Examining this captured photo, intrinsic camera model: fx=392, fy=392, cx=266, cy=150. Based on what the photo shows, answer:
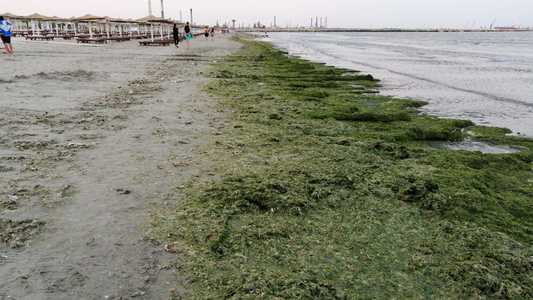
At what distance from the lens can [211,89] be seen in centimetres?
988

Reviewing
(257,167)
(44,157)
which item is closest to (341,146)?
(257,167)

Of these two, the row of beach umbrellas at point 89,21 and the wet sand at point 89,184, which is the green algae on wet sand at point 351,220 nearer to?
the wet sand at point 89,184

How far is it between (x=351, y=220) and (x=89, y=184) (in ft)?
7.97

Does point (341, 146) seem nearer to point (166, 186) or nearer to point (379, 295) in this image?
point (166, 186)

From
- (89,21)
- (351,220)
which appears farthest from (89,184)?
(89,21)

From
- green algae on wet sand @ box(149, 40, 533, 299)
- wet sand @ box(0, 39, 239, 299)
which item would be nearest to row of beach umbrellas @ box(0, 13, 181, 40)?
wet sand @ box(0, 39, 239, 299)

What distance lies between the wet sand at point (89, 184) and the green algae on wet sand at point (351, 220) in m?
0.31

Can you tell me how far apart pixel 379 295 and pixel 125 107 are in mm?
5989

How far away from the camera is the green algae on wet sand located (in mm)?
2490

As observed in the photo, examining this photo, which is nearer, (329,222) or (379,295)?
(379,295)

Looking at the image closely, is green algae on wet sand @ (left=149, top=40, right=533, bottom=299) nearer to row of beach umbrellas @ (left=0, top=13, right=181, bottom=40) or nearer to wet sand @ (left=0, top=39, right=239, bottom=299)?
wet sand @ (left=0, top=39, right=239, bottom=299)

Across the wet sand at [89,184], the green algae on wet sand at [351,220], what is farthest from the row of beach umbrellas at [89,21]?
the green algae on wet sand at [351,220]

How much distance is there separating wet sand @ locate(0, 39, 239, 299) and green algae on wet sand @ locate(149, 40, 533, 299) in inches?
12.0

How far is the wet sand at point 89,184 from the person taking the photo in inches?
93.0
